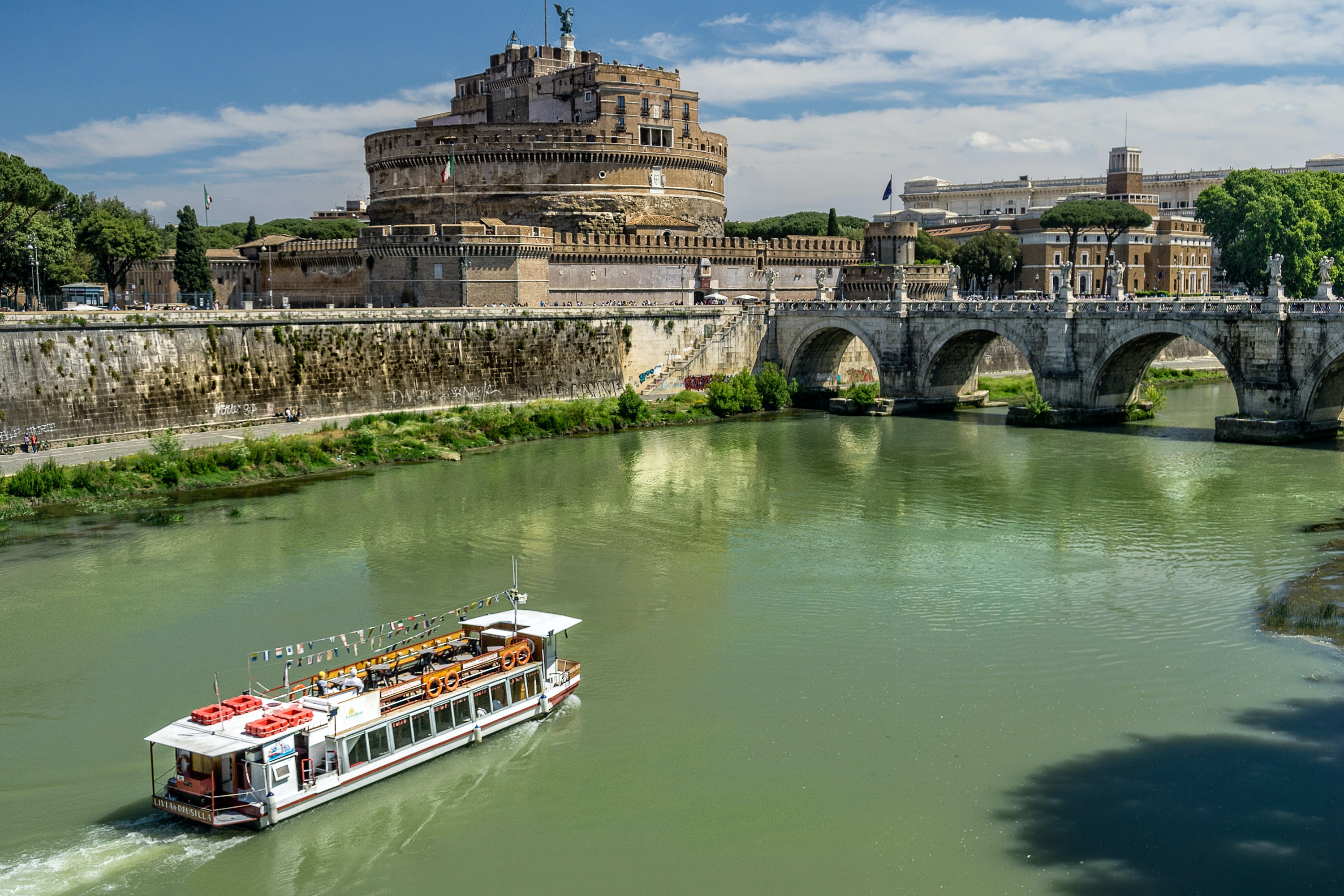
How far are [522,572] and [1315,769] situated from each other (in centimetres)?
1210

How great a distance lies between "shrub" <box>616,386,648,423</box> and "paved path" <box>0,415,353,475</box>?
8.68 meters

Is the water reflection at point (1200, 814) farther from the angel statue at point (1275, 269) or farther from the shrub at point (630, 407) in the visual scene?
the shrub at point (630, 407)

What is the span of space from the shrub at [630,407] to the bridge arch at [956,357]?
10.3 metres

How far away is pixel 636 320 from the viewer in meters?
44.7

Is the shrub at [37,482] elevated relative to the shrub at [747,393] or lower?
lower

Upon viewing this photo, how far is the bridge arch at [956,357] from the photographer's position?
41688mm

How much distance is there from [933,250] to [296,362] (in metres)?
44.6

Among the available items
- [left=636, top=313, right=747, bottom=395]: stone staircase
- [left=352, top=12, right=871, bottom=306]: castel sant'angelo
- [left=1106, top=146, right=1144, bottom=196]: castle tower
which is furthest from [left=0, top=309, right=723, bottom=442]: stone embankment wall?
[left=1106, top=146, right=1144, bottom=196]: castle tower

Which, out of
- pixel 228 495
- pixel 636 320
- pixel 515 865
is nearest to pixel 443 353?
pixel 636 320

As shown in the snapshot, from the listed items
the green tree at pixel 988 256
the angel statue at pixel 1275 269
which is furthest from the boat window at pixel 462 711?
the green tree at pixel 988 256

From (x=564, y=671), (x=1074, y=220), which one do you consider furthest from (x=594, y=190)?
(x=564, y=671)

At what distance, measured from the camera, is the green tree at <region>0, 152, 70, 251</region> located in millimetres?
35188

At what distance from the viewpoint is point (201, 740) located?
1252 cm

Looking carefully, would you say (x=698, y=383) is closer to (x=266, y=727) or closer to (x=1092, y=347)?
(x=1092, y=347)
